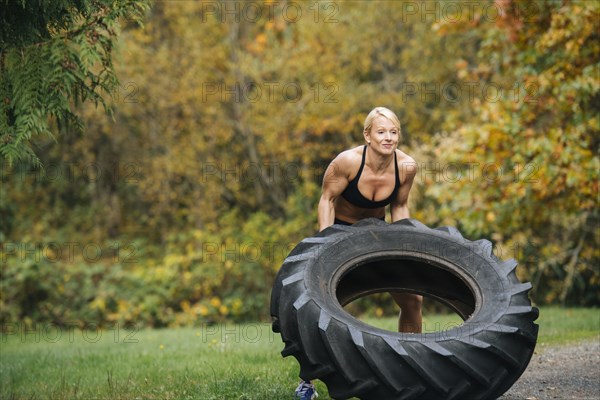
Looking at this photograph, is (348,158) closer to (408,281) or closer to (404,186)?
(404,186)

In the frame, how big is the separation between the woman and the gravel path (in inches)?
48.0

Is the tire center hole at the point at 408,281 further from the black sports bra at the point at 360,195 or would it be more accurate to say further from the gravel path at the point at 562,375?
the gravel path at the point at 562,375

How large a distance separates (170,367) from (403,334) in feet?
10.9

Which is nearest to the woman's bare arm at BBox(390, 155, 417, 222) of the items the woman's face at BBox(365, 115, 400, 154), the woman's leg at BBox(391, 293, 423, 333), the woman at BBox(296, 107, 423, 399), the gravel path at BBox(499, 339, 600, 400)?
the woman at BBox(296, 107, 423, 399)

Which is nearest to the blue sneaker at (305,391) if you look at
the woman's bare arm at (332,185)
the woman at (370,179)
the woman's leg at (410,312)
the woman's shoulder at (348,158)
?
the woman at (370,179)

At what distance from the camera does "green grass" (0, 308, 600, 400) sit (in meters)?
6.13

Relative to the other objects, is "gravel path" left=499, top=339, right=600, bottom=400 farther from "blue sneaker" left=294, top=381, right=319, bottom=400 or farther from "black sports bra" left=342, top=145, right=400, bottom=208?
"black sports bra" left=342, top=145, right=400, bottom=208

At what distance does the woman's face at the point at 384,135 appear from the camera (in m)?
5.62

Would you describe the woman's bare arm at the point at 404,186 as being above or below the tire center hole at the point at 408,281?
above

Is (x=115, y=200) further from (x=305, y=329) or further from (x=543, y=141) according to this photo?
(x=305, y=329)

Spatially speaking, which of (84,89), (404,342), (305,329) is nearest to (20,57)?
(84,89)

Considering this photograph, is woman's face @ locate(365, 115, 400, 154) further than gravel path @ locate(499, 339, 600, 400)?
No

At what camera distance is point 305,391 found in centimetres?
561

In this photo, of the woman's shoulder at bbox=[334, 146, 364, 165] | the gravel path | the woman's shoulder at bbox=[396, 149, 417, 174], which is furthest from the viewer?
the gravel path
